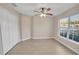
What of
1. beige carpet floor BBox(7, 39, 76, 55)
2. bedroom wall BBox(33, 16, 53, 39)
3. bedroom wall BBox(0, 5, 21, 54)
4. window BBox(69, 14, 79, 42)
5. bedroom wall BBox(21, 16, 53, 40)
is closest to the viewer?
bedroom wall BBox(0, 5, 21, 54)

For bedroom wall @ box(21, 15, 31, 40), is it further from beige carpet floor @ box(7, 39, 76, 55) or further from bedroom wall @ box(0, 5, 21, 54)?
bedroom wall @ box(0, 5, 21, 54)

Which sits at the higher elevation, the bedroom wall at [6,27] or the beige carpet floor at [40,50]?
the bedroom wall at [6,27]

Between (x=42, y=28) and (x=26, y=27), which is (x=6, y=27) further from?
(x=42, y=28)

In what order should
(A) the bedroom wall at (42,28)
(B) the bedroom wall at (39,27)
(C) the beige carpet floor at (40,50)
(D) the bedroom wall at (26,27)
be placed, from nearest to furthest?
1. (C) the beige carpet floor at (40,50)
2. (D) the bedroom wall at (26,27)
3. (B) the bedroom wall at (39,27)
4. (A) the bedroom wall at (42,28)

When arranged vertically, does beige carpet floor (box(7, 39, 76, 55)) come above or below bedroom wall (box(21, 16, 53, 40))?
below

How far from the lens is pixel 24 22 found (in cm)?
750

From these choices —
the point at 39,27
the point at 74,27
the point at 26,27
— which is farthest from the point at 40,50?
the point at 39,27

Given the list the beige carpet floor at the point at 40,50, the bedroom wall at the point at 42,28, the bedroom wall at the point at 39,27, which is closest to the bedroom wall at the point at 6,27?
the beige carpet floor at the point at 40,50

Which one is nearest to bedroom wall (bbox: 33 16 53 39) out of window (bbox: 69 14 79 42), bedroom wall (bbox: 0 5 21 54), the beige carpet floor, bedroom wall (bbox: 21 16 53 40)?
bedroom wall (bbox: 21 16 53 40)

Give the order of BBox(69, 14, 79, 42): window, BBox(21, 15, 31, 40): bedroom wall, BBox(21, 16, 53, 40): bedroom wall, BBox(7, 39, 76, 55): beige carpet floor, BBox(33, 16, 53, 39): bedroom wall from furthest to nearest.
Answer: BBox(33, 16, 53, 39): bedroom wall
BBox(21, 16, 53, 40): bedroom wall
BBox(21, 15, 31, 40): bedroom wall
BBox(69, 14, 79, 42): window
BBox(7, 39, 76, 55): beige carpet floor

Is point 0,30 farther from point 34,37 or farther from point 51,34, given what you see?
point 51,34

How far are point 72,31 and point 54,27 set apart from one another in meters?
3.34

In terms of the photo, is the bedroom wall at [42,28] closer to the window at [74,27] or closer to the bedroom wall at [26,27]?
the bedroom wall at [26,27]
